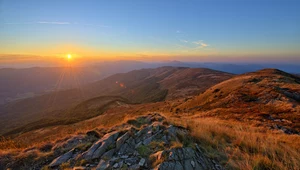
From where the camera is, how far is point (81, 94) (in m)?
161

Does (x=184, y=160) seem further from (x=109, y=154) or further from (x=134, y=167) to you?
(x=109, y=154)

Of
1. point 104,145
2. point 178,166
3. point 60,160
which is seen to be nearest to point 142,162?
point 178,166

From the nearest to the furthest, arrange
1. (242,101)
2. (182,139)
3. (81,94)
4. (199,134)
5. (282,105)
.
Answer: (182,139) < (199,134) < (282,105) < (242,101) < (81,94)

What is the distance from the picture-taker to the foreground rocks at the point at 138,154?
4.20 meters

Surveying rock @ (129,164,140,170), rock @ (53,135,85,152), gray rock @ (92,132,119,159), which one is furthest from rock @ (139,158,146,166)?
rock @ (53,135,85,152)

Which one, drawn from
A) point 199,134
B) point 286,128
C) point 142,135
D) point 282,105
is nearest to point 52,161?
point 142,135

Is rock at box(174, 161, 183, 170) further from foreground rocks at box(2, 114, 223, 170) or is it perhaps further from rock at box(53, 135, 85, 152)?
rock at box(53, 135, 85, 152)

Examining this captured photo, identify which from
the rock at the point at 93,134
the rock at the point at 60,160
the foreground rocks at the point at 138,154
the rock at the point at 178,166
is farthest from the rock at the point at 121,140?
the rock at the point at 178,166

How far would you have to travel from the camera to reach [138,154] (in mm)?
4930

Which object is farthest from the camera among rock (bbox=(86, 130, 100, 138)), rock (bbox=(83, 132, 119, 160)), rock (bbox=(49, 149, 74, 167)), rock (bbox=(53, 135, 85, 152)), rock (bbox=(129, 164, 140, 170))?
rock (bbox=(86, 130, 100, 138))

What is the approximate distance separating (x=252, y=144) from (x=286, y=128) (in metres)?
8.40

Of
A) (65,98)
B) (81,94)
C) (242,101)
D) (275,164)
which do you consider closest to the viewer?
(275,164)

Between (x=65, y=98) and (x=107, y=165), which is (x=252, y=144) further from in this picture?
(x=65, y=98)

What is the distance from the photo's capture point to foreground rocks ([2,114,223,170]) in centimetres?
420
